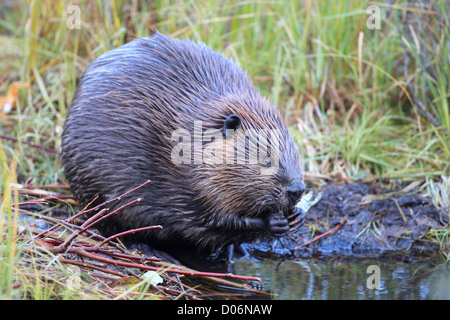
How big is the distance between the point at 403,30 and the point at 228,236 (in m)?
3.23

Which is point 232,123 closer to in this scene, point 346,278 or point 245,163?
point 245,163

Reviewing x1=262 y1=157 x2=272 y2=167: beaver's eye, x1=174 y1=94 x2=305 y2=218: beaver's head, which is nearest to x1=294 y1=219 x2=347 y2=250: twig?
x1=174 y1=94 x2=305 y2=218: beaver's head

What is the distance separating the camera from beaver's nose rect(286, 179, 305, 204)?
12.7 ft

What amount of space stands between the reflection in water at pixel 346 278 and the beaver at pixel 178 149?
0.33 metres

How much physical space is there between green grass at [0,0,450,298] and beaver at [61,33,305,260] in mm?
1460

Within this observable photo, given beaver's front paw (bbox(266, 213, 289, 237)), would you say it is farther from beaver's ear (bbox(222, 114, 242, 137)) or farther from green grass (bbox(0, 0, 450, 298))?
green grass (bbox(0, 0, 450, 298))

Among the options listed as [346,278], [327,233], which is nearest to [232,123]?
[346,278]

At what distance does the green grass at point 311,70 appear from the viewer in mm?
5738

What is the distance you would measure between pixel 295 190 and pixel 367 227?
4.72 feet

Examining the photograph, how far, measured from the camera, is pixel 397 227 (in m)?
5.01

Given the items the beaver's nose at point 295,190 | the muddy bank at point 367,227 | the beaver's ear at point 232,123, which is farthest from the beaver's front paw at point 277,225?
the beaver's ear at point 232,123

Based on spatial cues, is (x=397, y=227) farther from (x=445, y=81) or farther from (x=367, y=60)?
(x=367, y=60)
